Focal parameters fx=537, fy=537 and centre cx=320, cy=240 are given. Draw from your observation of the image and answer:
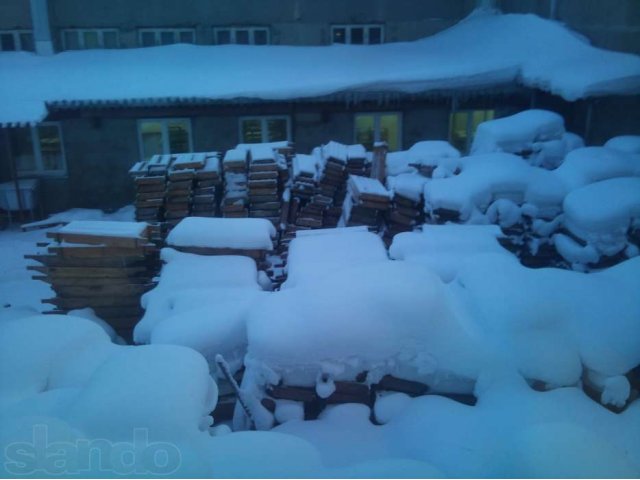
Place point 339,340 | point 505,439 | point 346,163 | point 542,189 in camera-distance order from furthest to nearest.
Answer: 1. point 346,163
2. point 542,189
3. point 339,340
4. point 505,439

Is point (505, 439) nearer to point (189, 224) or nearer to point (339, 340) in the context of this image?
point (339, 340)

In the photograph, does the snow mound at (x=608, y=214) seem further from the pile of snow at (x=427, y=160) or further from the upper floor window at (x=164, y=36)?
the upper floor window at (x=164, y=36)

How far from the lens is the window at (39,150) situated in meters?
14.5

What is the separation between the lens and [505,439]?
175 inches

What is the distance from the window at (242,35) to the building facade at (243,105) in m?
0.03

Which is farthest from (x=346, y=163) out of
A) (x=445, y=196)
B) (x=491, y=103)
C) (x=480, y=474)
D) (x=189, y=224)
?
(x=480, y=474)

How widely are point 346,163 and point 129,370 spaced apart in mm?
7599

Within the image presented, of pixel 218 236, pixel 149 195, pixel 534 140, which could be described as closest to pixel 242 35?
pixel 149 195

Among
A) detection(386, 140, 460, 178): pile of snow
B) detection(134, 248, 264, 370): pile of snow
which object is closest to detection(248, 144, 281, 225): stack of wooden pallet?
detection(386, 140, 460, 178): pile of snow

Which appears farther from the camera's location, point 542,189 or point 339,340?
point 542,189

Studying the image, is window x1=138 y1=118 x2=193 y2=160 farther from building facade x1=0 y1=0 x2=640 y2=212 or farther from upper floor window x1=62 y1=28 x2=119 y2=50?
upper floor window x1=62 y1=28 x2=119 y2=50

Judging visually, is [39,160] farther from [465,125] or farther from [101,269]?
[465,125]

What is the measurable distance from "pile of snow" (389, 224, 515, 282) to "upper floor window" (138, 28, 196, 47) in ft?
38.5

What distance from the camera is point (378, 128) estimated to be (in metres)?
15.0
